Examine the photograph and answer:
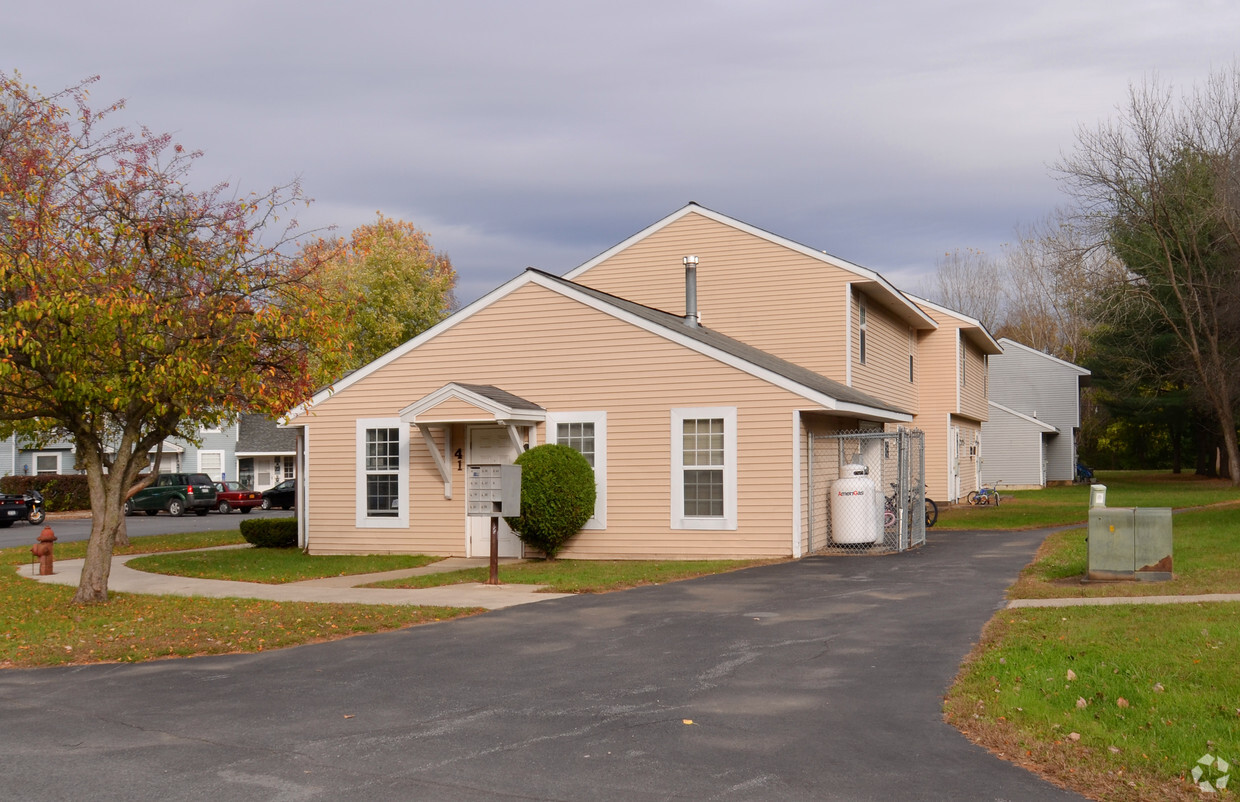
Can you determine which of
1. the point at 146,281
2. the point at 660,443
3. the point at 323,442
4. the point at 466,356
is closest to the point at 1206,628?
the point at 660,443

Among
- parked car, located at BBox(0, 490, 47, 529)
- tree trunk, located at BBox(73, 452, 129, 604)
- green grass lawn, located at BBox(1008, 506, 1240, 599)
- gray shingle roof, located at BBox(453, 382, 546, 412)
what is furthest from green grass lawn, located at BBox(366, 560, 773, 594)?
parked car, located at BBox(0, 490, 47, 529)

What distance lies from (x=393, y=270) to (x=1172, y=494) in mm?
29376

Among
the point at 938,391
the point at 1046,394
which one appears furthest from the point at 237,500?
the point at 1046,394

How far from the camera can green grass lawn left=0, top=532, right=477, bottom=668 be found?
10.5m

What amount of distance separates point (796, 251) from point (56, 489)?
34393 millimetres

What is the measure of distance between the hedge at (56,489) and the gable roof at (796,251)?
28337 millimetres

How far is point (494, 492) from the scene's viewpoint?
51.0 ft

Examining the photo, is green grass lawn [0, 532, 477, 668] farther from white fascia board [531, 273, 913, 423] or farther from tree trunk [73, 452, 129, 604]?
white fascia board [531, 273, 913, 423]

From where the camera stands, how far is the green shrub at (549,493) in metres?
18.0

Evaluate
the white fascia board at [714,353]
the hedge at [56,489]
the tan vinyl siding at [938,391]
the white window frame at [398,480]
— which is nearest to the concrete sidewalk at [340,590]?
the white window frame at [398,480]

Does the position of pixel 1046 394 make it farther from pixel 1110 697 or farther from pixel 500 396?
pixel 1110 697

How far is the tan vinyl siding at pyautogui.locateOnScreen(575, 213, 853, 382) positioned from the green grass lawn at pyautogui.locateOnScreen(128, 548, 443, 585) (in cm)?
903

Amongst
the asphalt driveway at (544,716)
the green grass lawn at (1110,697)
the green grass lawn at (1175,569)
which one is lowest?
the asphalt driveway at (544,716)

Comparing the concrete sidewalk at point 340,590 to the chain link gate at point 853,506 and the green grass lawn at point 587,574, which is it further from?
the chain link gate at point 853,506
